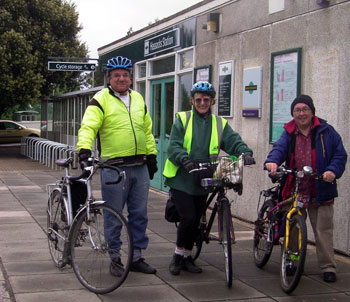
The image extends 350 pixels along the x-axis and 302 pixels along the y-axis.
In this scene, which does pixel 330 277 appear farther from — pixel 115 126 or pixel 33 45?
pixel 33 45

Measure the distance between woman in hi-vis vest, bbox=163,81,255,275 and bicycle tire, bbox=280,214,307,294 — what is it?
2.52 feet

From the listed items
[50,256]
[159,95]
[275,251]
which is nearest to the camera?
[50,256]

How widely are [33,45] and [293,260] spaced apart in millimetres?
19812

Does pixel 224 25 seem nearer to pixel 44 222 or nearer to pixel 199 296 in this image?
pixel 44 222

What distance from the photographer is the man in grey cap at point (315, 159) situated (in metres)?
5.25

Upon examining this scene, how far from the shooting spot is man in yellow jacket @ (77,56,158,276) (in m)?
5.24

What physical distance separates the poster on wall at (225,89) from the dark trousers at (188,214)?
3597 mm

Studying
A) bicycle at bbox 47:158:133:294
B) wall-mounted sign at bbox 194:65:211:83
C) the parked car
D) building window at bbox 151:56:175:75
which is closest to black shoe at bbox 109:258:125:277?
bicycle at bbox 47:158:133:294

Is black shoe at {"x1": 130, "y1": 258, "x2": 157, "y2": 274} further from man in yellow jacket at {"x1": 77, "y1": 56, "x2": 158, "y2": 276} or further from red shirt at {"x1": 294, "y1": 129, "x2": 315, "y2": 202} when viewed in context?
red shirt at {"x1": 294, "y1": 129, "x2": 315, "y2": 202}

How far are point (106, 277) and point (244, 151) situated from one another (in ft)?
5.42

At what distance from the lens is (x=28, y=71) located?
22.0 metres

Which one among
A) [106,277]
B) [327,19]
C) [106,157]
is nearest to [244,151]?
[106,157]

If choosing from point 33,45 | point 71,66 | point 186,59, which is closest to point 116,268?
point 186,59

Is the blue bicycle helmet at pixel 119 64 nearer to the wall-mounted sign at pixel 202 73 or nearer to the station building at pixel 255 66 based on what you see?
the station building at pixel 255 66
